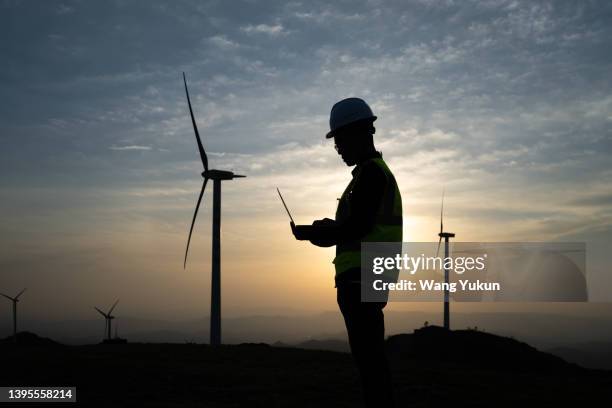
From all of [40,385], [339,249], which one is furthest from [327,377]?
[339,249]

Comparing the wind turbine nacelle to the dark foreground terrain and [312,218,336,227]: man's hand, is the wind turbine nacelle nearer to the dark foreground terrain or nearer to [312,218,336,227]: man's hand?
the dark foreground terrain

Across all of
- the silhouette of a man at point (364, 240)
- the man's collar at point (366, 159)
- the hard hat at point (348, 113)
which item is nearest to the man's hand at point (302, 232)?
the silhouette of a man at point (364, 240)

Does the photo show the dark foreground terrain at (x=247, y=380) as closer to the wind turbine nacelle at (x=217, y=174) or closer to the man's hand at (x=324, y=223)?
the man's hand at (x=324, y=223)

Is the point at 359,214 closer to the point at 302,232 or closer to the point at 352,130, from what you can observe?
the point at 302,232

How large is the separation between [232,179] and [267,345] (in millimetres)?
12678

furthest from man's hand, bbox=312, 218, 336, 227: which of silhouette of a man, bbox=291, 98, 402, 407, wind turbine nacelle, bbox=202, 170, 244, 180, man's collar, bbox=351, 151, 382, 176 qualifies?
wind turbine nacelle, bbox=202, 170, 244, 180

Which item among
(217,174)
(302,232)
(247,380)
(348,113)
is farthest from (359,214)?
(217,174)

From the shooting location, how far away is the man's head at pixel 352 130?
17.3 ft

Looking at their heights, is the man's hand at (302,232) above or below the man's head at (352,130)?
below

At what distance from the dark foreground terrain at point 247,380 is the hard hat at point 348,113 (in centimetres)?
679

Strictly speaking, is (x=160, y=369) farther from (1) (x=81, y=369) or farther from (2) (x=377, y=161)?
(2) (x=377, y=161)

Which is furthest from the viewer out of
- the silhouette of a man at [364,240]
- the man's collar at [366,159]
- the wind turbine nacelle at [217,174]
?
the wind turbine nacelle at [217,174]

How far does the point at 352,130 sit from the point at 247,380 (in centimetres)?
939

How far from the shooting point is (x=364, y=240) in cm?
496
